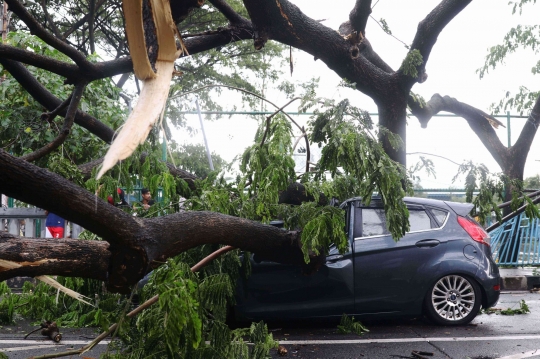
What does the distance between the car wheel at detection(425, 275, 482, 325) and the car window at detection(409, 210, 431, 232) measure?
61 centimetres

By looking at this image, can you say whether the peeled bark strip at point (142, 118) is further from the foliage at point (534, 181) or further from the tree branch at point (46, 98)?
the foliage at point (534, 181)

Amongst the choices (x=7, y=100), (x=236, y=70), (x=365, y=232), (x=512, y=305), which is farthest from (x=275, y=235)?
(x=236, y=70)

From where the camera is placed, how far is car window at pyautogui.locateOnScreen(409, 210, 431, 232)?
6932mm

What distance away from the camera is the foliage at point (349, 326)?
6492 millimetres

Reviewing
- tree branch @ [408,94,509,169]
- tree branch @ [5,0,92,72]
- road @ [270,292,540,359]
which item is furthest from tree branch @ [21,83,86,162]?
tree branch @ [408,94,509,169]

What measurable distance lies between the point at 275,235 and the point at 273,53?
1853cm

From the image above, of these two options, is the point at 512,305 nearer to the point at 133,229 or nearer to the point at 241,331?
the point at 241,331

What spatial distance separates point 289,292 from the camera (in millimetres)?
6465

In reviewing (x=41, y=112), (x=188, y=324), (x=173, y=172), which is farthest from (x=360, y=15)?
(x=188, y=324)

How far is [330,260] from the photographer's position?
6.57m

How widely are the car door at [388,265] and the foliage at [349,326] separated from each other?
133 mm

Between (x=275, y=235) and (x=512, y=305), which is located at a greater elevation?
(x=275, y=235)

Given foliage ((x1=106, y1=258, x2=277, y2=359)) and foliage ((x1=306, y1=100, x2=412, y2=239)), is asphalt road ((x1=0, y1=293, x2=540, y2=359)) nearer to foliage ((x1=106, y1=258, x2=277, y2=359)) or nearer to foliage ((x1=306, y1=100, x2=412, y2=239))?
foliage ((x1=106, y1=258, x2=277, y2=359))

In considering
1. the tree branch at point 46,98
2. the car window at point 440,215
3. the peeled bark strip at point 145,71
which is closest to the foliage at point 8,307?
the tree branch at point 46,98
